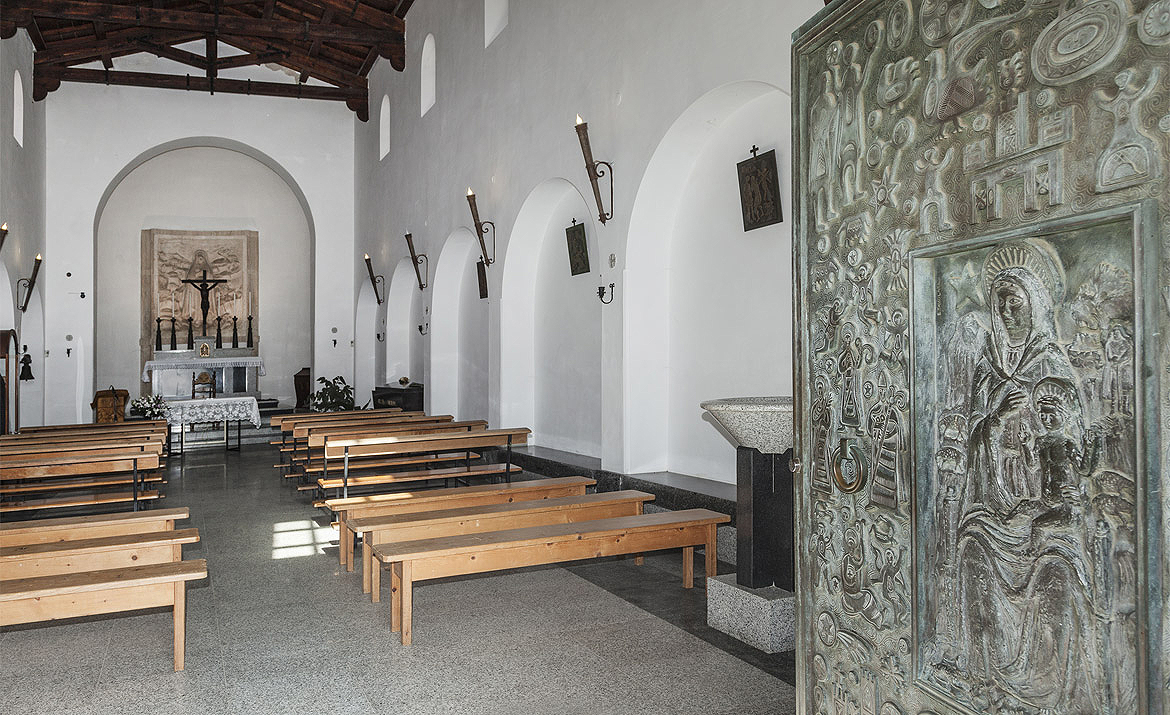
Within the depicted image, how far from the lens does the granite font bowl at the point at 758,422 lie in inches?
142

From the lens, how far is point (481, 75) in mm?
9914

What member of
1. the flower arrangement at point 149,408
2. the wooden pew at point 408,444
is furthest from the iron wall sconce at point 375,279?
the wooden pew at point 408,444

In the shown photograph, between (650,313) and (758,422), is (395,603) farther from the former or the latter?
(650,313)

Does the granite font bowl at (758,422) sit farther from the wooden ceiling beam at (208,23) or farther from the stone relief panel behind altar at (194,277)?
the stone relief panel behind altar at (194,277)

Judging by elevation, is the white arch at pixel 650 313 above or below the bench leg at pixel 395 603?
above

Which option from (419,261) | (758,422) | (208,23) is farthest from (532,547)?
(208,23)

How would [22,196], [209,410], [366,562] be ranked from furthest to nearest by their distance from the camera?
[22,196]
[209,410]
[366,562]

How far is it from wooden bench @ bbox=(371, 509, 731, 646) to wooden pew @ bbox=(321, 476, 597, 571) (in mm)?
761

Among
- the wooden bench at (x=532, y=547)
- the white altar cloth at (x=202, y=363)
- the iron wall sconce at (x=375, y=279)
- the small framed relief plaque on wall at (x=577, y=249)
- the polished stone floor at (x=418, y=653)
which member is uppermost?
the iron wall sconce at (x=375, y=279)

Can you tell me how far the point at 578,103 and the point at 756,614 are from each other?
16.6 ft

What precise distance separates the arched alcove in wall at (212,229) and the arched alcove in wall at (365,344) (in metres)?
1.89

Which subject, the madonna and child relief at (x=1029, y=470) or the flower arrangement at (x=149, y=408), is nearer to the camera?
the madonna and child relief at (x=1029, y=470)

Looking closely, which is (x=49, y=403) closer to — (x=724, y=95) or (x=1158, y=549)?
(x=724, y=95)

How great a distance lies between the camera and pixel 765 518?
3.91 m
